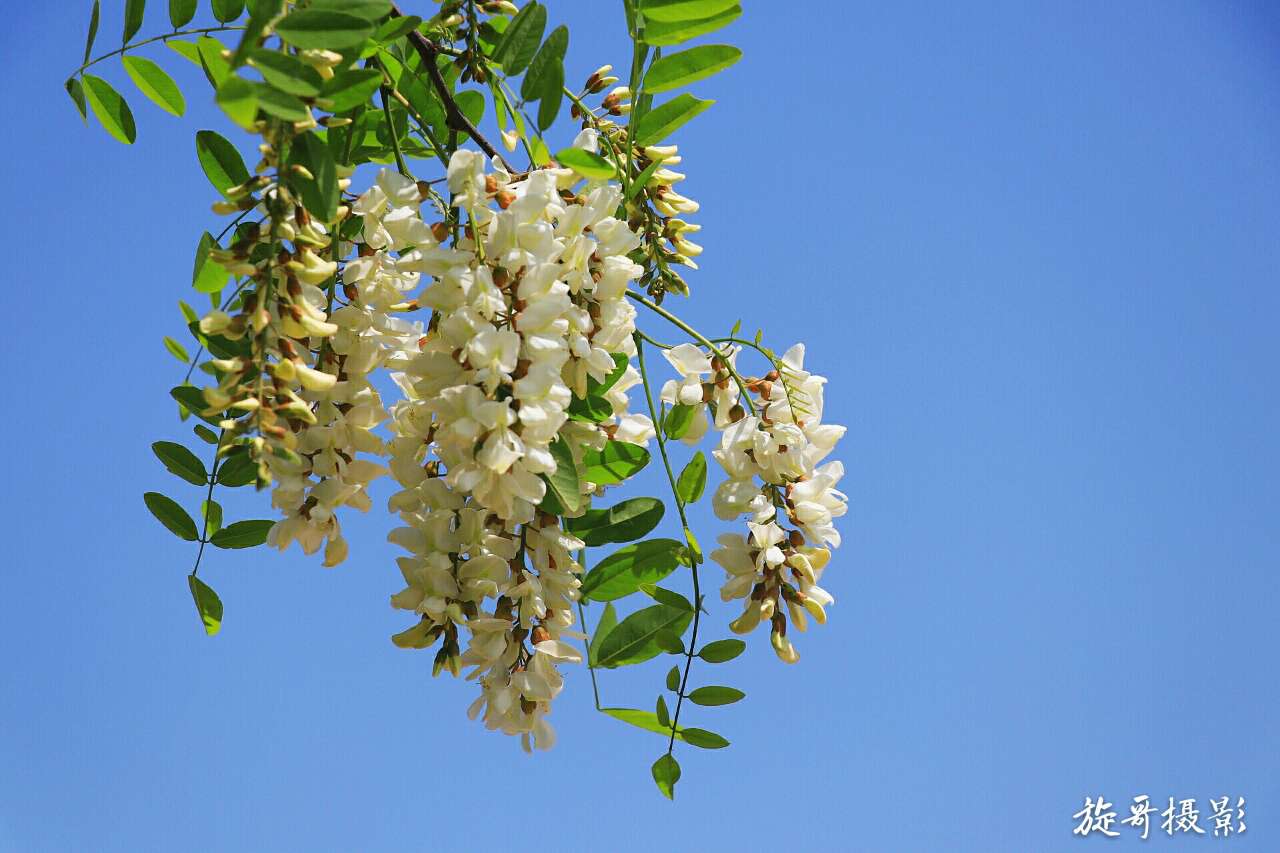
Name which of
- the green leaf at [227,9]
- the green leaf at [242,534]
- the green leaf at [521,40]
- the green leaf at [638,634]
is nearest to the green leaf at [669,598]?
the green leaf at [638,634]

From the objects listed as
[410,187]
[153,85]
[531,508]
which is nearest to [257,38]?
[410,187]

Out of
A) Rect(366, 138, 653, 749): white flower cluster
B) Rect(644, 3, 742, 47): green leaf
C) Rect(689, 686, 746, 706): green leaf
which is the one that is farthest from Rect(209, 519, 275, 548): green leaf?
Rect(644, 3, 742, 47): green leaf

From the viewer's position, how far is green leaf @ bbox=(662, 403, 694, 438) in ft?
2.97

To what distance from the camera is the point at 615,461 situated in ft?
2.77

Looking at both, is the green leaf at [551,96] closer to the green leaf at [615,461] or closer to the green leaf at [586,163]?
the green leaf at [586,163]

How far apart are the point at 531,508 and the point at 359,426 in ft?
0.42

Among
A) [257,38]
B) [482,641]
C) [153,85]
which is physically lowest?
[482,641]

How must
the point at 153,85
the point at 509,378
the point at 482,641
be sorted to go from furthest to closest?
1. the point at 153,85
2. the point at 482,641
3. the point at 509,378

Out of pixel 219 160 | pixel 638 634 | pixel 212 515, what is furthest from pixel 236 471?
pixel 638 634

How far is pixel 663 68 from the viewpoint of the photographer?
2.81 ft

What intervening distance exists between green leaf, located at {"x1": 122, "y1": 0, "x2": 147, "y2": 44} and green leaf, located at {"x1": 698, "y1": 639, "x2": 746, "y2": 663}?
674 mm

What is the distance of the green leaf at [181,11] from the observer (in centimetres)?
90

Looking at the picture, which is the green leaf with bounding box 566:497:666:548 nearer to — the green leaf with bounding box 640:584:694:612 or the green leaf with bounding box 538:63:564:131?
the green leaf with bounding box 640:584:694:612

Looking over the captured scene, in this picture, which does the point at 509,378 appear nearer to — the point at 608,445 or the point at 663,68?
the point at 608,445
